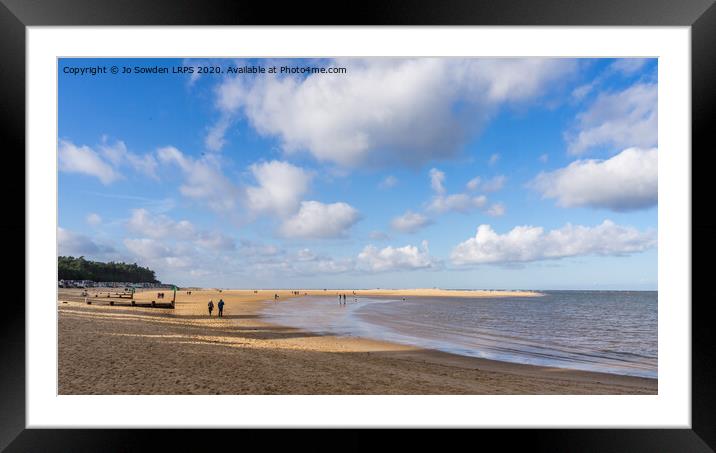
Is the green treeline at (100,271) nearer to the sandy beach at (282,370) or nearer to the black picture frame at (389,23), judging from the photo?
the sandy beach at (282,370)

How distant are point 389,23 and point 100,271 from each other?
8256cm

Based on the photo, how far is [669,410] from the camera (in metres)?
3.65

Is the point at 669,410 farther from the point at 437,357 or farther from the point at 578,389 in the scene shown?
the point at 437,357

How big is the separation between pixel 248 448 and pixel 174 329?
37.3 feet

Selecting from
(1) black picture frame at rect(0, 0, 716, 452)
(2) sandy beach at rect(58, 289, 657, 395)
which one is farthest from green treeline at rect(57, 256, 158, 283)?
(1) black picture frame at rect(0, 0, 716, 452)

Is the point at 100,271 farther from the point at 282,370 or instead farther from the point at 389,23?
the point at 389,23

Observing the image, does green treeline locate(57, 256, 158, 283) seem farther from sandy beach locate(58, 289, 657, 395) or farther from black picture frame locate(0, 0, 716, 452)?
black picture frame locate(0, 0, 716, 452)

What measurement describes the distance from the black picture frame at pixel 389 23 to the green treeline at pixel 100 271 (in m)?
62.3

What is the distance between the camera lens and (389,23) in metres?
3.44

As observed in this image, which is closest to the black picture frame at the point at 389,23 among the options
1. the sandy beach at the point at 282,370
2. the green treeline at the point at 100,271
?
the sandy beach at the point at 282,370

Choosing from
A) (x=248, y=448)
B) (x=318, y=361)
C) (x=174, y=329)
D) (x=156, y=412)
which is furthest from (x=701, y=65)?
(x=174, y=329)

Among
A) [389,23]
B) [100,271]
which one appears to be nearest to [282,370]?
[389,23]

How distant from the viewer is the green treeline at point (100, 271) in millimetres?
60750

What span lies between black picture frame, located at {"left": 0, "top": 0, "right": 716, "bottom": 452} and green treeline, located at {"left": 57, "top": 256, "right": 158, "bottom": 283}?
62289 mm
